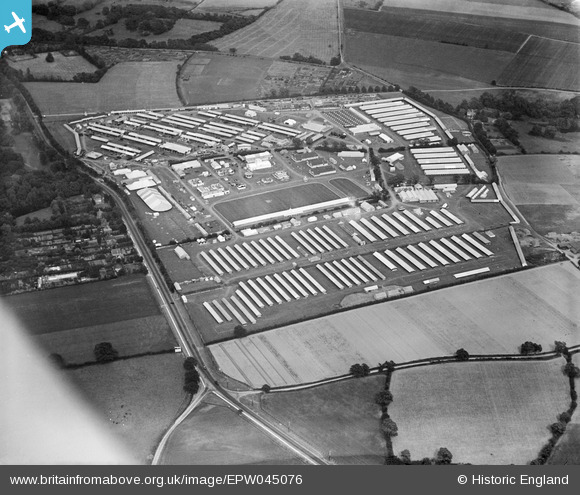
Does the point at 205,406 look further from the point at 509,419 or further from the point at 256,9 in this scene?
the point at 256,9

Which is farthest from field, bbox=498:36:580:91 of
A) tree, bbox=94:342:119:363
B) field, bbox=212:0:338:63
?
tree, bbox=94:342:119:363

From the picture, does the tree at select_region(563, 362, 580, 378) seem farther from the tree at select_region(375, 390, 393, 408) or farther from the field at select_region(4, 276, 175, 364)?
the field at select_region(4, 276, 175, 364)

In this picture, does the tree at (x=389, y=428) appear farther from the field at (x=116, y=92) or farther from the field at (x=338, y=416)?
the field at (x=116, y=92)

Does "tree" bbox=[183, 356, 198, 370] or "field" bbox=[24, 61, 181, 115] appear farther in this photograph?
"field" bbox=[24, 61, 181, 115]

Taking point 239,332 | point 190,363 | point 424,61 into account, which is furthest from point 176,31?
point 190,363

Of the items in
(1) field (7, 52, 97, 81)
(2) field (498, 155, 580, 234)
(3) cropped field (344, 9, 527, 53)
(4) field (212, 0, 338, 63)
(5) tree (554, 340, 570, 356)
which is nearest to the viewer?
(5) tree (554, 340, 570, 356)

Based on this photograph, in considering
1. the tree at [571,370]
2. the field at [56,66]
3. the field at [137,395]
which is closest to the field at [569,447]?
the tree at [571,370]
